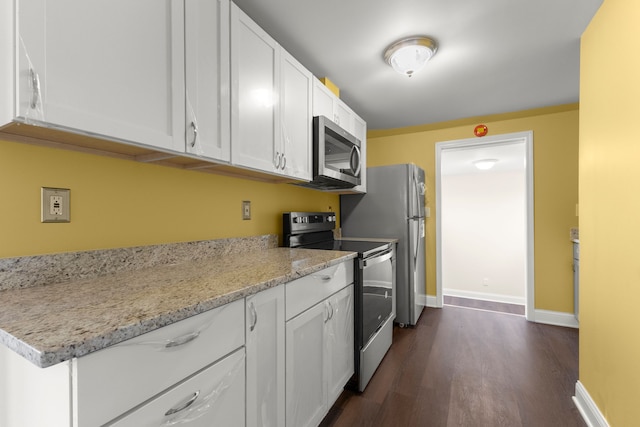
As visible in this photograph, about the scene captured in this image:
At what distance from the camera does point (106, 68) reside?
0.88m

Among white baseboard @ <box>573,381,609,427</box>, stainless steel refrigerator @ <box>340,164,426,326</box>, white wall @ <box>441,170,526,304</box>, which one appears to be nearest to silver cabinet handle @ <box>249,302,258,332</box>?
white baseboard @ <box>573,381,609,427</box>

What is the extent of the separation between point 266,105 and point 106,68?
78 cm

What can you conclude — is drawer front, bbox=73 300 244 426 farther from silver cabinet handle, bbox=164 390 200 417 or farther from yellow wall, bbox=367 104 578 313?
yellow wall, bbox=367 104 578 313

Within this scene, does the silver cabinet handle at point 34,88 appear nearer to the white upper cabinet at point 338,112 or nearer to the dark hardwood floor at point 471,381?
the white upper cabinet at point 338,112

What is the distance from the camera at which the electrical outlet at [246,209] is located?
1.88m

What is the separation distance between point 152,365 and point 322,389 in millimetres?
1035

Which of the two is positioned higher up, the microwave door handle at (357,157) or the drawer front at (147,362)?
the microwave door handle at (357,157)

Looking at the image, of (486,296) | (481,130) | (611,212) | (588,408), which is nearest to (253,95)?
(611,212)

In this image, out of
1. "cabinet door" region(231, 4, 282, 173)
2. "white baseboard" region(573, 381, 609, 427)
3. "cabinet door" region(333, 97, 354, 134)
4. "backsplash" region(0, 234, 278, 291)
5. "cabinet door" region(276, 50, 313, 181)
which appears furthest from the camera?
"cabinet door" region(333, 97, 354, 134)

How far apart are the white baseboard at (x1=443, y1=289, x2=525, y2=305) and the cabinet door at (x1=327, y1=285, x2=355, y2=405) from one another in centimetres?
335

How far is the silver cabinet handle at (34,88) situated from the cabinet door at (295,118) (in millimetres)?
1051

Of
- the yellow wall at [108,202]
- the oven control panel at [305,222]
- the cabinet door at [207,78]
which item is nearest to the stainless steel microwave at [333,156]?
the oven control panel at [305,222]

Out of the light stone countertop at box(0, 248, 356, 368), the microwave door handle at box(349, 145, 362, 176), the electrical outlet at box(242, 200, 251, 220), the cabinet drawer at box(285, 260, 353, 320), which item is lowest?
the cabinet drawer at box(285, 260, 353, 320)

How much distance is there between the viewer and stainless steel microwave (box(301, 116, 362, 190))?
6.47 ft
